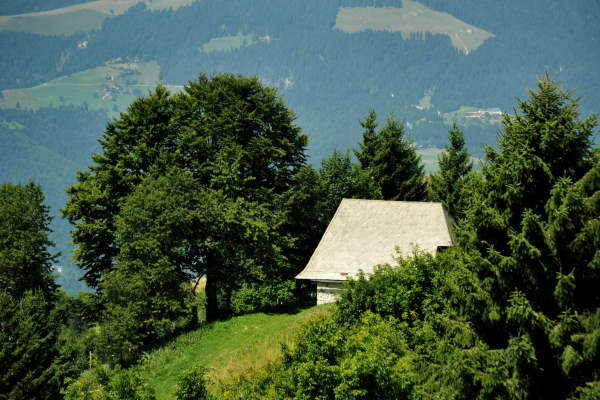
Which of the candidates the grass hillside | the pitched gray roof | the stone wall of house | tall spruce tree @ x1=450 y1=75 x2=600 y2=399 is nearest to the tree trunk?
the grass hillside

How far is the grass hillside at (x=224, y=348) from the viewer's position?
20.6 metres

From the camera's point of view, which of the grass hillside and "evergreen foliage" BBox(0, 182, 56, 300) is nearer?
the grass hillside

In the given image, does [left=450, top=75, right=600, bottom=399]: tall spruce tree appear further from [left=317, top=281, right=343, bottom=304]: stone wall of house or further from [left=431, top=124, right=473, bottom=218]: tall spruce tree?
[left=431, top=124, right=473, bottom=218]: tall spruce tree

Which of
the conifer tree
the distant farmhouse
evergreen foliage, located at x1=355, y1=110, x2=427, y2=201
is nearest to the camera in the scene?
the distant farmhouse

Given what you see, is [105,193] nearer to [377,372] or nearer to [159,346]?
[159,346]

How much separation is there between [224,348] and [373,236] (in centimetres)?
1142

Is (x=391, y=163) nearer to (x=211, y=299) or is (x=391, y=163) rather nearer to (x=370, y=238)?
(x=370, y=238)

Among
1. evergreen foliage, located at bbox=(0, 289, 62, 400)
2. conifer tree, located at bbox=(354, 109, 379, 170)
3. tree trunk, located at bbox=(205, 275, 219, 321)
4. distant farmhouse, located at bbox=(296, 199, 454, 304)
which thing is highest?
conifer tree, located at bbox=(354, 109, 379, 170)

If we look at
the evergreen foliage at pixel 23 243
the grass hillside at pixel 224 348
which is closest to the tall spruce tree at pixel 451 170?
the grass hillside at pixel 224 348

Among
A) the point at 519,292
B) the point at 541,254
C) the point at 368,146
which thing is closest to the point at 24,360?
the point at 519,292

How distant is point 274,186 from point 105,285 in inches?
535

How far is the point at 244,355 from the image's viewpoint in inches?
→ 855

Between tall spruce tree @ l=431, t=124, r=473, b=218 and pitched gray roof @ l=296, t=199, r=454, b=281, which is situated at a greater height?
tall spruce tree @ l=431, t=124, r=473, b=218

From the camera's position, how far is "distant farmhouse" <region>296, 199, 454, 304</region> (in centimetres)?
3006
